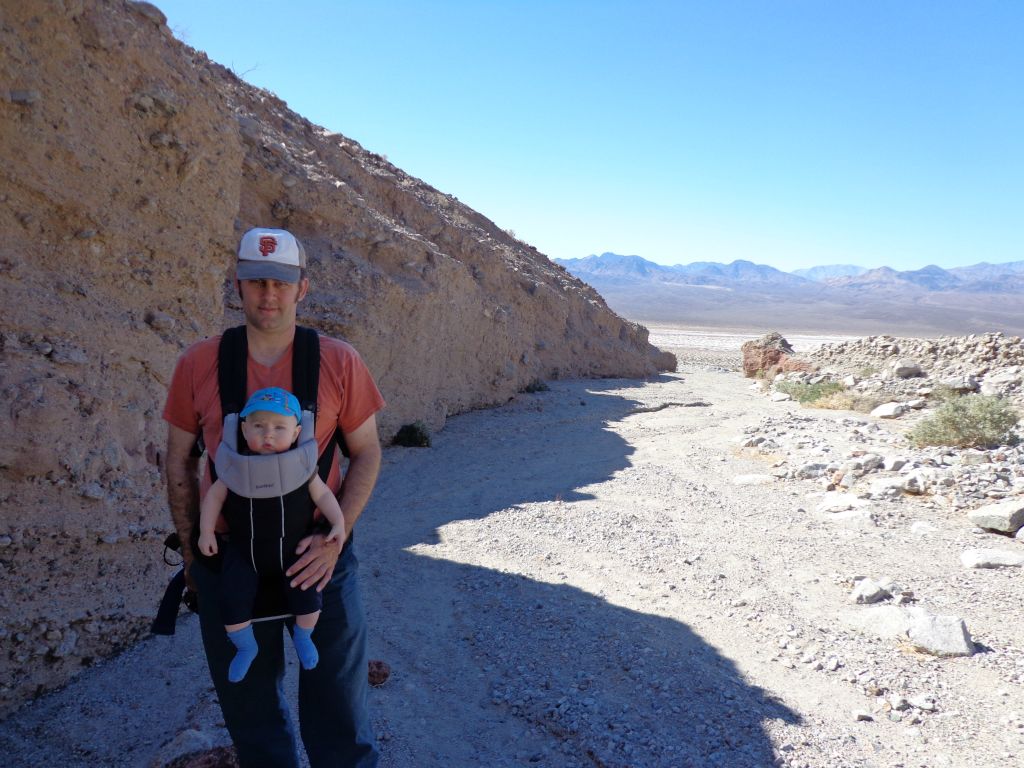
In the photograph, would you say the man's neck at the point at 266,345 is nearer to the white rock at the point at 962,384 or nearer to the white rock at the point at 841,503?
the white rock at the point at 841,503

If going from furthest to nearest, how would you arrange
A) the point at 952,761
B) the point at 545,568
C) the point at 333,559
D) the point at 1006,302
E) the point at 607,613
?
the point at 1006,302 → the point at 545,568 → the point at 607,613 → the point at 952,761 → the point at 333,559

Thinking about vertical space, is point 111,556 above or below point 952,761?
above

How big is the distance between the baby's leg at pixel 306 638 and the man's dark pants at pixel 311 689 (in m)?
0.08

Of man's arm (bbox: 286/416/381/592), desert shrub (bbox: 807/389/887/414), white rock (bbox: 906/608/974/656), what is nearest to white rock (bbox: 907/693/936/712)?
white rock (bbox: 906/608/974/656)

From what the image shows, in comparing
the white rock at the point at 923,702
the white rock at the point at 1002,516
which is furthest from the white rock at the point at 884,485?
the white rock at the point at 923,702

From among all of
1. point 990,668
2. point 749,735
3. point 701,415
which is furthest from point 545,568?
point 701,415

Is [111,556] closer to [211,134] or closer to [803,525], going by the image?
[211,134]

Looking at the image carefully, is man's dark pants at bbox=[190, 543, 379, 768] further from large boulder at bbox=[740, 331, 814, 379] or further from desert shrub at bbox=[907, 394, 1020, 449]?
large boulder at bbox=[740, 331, 814, 379]

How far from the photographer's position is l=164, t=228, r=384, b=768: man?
225 cm

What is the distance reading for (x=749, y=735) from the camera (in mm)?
3324

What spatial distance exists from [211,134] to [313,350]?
4.43m

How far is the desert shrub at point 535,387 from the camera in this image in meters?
13.5

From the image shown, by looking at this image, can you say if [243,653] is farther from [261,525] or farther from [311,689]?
[261,525]

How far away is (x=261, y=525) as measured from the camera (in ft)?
6.93
